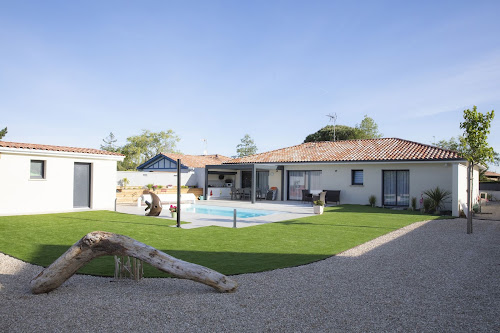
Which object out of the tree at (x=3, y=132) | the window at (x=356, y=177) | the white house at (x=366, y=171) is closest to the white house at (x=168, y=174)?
the white house at (x=366, y=171)

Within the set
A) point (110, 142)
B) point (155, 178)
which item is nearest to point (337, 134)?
point (155, 178)

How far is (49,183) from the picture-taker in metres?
15.8

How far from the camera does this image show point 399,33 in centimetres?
1545

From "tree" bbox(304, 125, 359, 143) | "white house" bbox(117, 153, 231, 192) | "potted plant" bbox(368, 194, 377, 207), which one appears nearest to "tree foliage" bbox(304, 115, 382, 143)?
"tree" bbox(304, 125, 359, 143)

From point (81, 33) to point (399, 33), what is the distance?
49.4 ft

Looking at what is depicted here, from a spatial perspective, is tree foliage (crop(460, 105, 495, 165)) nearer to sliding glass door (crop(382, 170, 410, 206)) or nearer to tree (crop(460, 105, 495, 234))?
tree (crop(460, 105, 495, 234))

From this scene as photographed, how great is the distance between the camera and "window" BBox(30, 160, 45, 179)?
50.4 ft

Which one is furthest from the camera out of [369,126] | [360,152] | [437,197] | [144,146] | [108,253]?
[369,126]

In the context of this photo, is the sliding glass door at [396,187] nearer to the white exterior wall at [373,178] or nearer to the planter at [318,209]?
the white exterior wall at [373,178]

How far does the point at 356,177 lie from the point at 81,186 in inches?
618

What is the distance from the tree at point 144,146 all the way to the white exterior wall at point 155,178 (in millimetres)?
28393

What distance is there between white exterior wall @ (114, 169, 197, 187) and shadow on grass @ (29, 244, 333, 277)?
64.3ft

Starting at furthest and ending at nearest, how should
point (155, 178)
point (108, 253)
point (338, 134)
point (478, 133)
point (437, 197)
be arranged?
point (338, 134) < point (155, 178) < point (437, 197) < point (478, 133) < point (108, 253)

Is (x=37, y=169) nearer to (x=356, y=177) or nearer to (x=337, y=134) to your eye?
(x=356, y=177)
